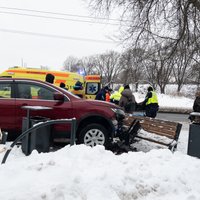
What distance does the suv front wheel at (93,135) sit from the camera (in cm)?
768

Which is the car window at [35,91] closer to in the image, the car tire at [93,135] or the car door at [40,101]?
the car door at [40,101]

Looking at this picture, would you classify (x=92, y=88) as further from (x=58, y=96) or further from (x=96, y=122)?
(x=58, y=96)

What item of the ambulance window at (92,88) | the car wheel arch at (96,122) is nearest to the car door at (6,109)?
the car wheel arch at (96,122)

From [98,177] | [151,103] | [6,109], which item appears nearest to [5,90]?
[6,109]

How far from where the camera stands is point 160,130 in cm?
832

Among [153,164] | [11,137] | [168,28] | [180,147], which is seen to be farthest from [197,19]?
[153,164]

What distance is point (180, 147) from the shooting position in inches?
360

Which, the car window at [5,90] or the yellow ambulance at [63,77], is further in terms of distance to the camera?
the yellow ambulance at [63,77]

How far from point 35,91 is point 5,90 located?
0.67 meters

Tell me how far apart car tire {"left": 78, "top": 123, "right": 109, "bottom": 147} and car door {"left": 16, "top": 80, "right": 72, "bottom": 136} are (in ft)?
1.44

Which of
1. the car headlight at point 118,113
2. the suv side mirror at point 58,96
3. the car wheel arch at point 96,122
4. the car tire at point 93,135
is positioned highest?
the suv side mirror at point 58,96

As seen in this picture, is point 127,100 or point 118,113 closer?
point 118,113

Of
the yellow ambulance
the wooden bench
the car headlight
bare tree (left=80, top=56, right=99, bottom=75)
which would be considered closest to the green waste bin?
the car headlight

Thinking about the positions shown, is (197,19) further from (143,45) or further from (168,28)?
(143,45)
